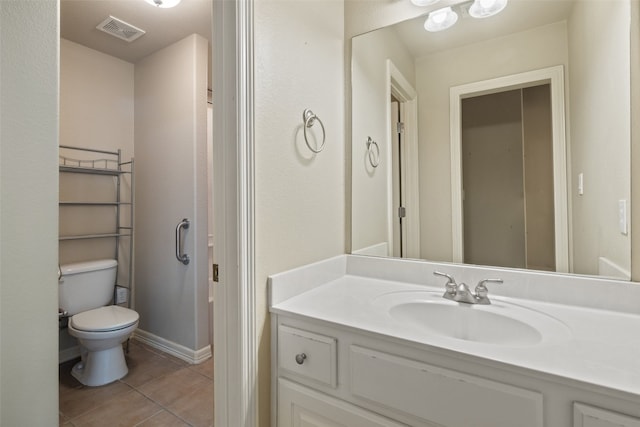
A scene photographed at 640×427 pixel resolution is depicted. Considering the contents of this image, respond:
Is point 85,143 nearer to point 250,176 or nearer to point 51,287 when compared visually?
point 51,287

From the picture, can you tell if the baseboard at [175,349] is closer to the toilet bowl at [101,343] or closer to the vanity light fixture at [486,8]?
the toilet bowl at [101,343]

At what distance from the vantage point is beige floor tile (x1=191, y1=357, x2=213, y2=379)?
2.11 m

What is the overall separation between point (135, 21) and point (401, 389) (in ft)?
8.39

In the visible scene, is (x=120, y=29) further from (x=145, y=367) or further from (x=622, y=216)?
(x=622, y=216)

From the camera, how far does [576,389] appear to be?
2.03ft

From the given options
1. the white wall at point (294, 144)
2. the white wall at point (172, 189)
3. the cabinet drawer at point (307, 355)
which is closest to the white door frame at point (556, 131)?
the white wall at point (294, 144)

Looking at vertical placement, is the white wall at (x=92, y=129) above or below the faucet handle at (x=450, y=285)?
above

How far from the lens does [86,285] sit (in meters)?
2.21

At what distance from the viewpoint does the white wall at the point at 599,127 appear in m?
0.97

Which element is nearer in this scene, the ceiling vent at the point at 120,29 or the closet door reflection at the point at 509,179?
the closet door reflection at the point at 509,179

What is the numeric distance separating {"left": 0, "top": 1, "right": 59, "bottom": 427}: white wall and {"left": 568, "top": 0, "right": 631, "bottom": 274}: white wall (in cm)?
166

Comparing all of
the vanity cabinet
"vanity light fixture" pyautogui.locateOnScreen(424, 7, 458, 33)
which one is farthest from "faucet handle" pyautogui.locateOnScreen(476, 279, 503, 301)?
"vanity light fixture" pyautogui.locateOnScreen(424, 7, 458, 33)

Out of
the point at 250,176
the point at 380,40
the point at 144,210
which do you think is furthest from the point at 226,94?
the point at 144,210

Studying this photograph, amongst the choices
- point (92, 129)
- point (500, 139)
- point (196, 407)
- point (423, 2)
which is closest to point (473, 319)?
point (500, 139)
